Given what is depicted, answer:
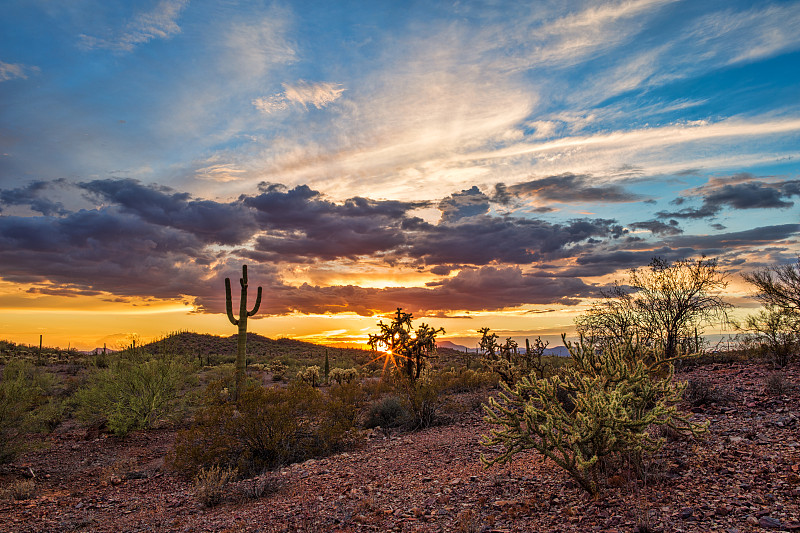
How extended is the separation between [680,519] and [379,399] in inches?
462

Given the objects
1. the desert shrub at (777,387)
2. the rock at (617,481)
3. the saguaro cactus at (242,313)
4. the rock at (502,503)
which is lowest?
the rock at (502,503)

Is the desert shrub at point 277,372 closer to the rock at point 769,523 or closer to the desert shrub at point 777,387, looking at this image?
the desert shrub at point 777,387

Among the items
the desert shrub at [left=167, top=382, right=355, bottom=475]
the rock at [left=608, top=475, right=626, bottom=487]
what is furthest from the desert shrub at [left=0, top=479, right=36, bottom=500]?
the rock at [left=608, top=475, right=626, bottom=487]

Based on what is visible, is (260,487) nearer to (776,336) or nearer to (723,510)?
(723,510)

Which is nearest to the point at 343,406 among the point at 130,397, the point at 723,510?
the point at 723,510

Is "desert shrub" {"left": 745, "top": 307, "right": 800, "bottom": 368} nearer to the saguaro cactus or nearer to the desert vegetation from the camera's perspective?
the desert vegetation

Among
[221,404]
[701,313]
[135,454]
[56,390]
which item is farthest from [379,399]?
[56,390]

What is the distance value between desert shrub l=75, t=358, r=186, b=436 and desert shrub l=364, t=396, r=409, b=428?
28.4ft

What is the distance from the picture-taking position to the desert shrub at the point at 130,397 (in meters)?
16.7

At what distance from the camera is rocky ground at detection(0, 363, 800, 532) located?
5586 mm

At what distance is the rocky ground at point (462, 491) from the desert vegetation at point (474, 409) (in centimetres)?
12

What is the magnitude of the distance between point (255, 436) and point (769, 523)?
391 inches

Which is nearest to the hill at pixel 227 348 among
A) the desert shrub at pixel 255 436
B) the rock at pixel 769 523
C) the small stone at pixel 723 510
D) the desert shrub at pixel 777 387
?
the desert shrub at pixel 255 436

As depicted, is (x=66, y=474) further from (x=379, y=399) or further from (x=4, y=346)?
(x=4, y=346)
